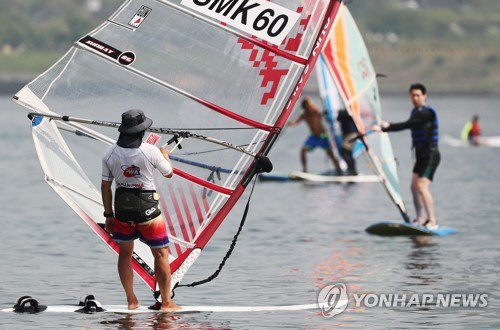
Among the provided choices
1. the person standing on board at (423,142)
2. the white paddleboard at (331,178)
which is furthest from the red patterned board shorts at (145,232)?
the white paddleboard at (331,178)

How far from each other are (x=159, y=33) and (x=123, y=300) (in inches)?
95.1

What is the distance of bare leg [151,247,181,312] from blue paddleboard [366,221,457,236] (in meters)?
6.58

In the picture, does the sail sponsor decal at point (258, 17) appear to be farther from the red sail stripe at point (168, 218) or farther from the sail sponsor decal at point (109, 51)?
the red sail stripe at point (168, 218)

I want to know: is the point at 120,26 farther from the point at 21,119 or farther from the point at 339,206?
the point at 21,119

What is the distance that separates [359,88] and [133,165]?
836 cm

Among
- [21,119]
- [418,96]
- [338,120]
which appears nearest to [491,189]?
[338,120]

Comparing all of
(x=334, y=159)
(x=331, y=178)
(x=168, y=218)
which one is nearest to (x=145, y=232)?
(x=168, y=218)

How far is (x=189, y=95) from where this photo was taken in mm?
12406

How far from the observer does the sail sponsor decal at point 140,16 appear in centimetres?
Answer: 1252

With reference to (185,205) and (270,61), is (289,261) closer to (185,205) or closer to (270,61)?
(185,205)

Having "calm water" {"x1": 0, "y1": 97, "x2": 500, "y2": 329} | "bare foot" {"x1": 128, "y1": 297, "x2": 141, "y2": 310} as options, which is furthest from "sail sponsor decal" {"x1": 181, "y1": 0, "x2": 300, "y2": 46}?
"bare foot" {"x1": 128, "y1": 297, "x2": 141, "y2": 310}

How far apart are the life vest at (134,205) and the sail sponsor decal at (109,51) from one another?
1.59 metres

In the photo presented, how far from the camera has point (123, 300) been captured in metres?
12.6

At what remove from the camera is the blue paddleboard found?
1781 centimetres
